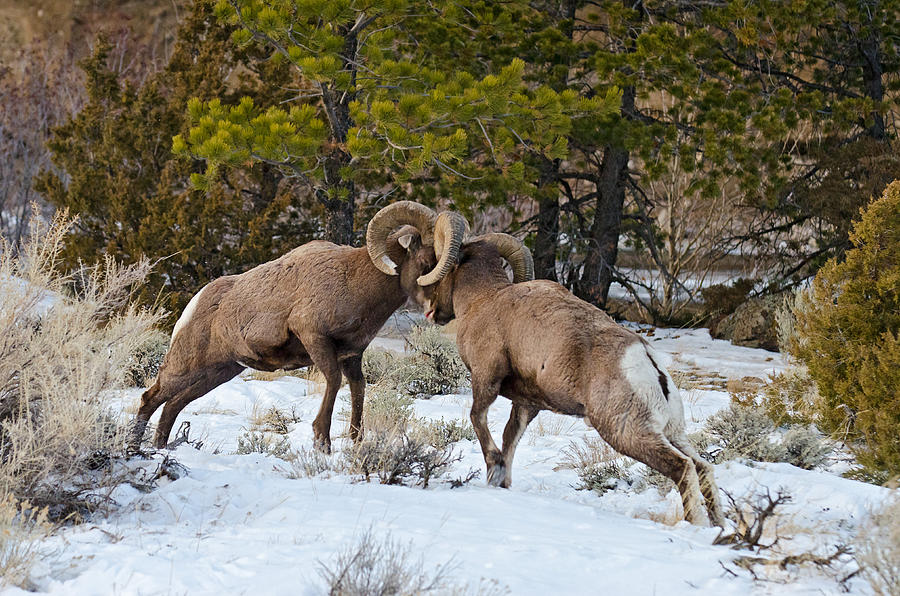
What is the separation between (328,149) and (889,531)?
9.43 metres

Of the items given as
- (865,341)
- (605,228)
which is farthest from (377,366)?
(605,228)

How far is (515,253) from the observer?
5711 mm

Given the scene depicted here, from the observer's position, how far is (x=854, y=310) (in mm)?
6000

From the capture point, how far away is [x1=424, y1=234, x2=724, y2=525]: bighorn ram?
4270 millimetres

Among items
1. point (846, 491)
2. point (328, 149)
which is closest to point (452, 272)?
point (846, 491)

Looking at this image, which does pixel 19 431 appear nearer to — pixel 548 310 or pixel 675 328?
→ pixel 548 310

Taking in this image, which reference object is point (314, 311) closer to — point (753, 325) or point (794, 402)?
point (794, 402)

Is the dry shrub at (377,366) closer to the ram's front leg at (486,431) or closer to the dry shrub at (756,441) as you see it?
the dry shrub at (756,441)

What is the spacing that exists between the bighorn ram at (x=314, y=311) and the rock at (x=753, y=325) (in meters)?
9.51

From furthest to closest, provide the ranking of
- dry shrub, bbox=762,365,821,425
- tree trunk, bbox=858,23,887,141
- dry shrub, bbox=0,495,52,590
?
tree trunk, bbox=858,23,887,141, dry shrub, bbox=762,365,821,425, dry shrub, bbox=0,495,52,590

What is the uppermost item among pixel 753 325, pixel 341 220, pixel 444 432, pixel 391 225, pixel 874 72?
pixel 874 72

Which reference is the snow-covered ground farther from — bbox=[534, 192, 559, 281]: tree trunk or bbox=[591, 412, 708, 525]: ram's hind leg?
bbox=[534, 192, 559, 281]: tree trunk

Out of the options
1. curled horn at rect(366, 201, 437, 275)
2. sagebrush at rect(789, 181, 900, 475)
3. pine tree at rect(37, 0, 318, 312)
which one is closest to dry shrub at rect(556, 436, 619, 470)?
sagebrush at rect(789, 181, 900, 475)

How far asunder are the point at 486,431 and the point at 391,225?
1561 mm
